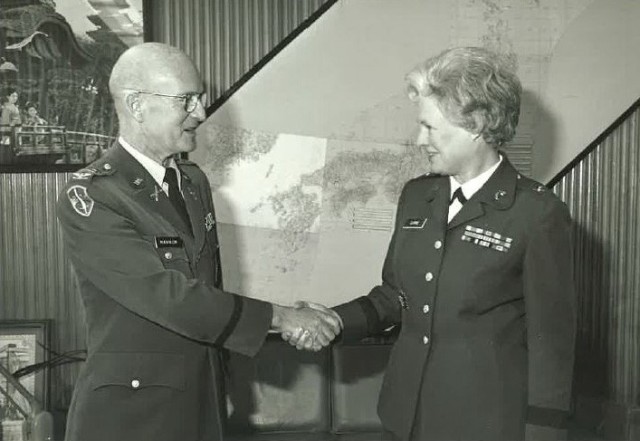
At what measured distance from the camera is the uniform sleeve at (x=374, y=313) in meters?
2.44

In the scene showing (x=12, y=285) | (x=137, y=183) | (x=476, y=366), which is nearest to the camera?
(x=476, y=366)

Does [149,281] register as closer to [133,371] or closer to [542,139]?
[133,371]

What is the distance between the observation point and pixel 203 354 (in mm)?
2189

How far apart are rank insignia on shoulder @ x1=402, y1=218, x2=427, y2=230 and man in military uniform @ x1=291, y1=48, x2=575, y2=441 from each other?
0.03 meters

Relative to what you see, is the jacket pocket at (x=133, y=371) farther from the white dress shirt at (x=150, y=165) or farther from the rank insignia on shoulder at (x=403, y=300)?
the rank insignia on shoulder at (x=403, y=300)

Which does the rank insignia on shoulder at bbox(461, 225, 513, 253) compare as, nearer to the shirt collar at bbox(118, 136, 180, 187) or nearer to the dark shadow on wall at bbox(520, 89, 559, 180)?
the shirt collar at bbox(118, 136, 180, 187)

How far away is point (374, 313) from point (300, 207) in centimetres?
113

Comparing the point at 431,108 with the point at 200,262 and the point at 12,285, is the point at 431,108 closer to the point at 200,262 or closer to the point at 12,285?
the point at 200,262

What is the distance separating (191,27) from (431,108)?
5.30 feet

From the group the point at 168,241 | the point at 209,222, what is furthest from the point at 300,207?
the point at 168,241

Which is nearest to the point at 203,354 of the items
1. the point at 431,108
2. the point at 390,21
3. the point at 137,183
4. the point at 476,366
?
the point at 137,183

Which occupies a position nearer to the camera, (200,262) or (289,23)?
(200,262)

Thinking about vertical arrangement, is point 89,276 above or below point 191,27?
below

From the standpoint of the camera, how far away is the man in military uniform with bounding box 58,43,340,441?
2064 millimetres
